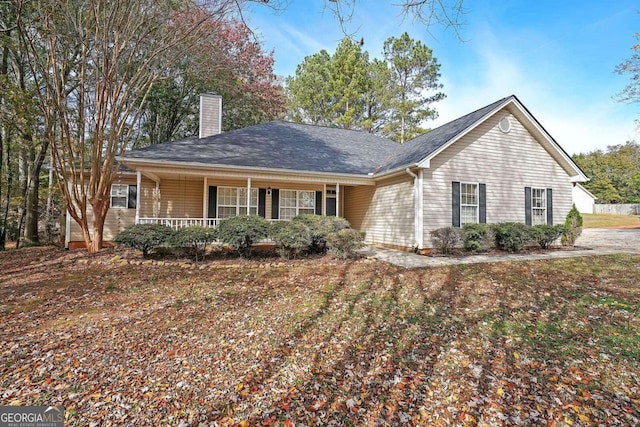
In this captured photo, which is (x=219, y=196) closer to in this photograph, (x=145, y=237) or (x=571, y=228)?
(x=145, y=237)

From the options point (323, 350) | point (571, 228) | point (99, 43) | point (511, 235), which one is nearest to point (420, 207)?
point (511, 235)

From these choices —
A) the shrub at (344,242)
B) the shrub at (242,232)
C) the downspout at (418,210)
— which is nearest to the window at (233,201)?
the shrub at (242,232)

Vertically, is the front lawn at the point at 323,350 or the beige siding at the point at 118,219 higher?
the beige siding at the point at 118,219

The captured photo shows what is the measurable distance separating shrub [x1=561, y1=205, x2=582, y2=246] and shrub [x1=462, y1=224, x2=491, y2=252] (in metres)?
3.69

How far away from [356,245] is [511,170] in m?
6.92

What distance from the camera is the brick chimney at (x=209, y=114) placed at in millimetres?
13297

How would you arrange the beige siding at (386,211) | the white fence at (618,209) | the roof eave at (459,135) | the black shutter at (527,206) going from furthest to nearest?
the white fence at (618,209) → the black shutter at (527,206) → the beige siding at (386,211) → the roof eave at (459,135)

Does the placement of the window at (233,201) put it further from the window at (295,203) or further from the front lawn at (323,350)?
the front lawn at (323,350)

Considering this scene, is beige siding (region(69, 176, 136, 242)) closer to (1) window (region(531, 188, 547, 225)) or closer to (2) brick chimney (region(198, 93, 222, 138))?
(2) brick chimney (region(198, 93, 222, 138))

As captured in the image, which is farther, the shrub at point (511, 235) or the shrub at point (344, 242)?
the shrub at point (511, 235)

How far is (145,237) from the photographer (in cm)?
763

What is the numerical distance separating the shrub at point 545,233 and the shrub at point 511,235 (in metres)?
0.28

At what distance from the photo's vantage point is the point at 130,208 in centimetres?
1121

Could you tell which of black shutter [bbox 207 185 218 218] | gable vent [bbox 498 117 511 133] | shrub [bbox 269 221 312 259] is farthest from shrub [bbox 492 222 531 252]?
black shutter [bbox 207 185 218 218]
